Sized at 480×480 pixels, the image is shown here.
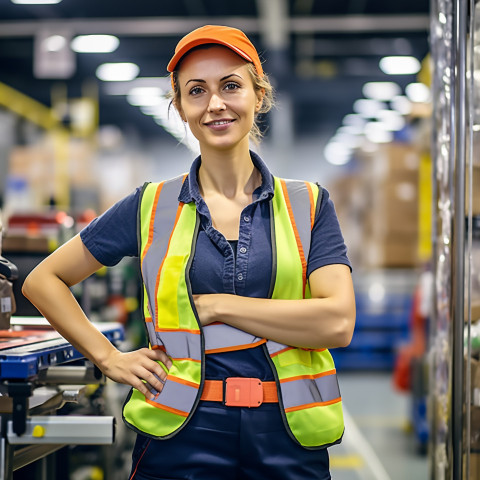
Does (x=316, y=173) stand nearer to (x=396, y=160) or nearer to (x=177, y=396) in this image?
(x=396, y=160)

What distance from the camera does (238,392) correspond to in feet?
5.37

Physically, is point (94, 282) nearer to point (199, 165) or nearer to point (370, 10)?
point (199, 165)

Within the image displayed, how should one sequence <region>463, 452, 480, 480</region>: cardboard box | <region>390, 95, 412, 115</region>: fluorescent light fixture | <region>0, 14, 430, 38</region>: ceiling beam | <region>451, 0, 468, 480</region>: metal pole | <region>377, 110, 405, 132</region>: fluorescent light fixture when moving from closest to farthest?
<region>451, 0, 468, 480</region>: metal pole, <region>463, 452, 480, 480</region>: cardboard box, <region>0, 14, 430, 38</region>: ceiling beam, <region>390, 95, 412, 115</region>: fluorescent light fixture, <region>377, 110, 405, 132</region>: fluorescent light fixture

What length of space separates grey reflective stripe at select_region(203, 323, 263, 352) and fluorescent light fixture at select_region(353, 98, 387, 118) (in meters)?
13.4

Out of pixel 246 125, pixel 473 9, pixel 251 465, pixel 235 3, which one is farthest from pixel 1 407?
pixel 235 3

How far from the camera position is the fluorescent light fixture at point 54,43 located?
8.84 meters

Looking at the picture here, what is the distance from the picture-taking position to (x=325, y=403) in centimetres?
173

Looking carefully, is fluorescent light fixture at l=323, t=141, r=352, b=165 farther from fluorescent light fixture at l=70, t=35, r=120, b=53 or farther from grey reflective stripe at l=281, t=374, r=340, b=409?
grey reflective stripe at l=281, t=374, r=340, b=409

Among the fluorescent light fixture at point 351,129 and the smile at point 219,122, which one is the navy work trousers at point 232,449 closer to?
the smile at point 219,122

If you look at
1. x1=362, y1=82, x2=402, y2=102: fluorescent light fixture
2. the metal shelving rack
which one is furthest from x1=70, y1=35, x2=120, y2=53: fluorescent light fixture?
the metal shelving rack

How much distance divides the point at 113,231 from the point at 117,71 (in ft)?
→ 35.2

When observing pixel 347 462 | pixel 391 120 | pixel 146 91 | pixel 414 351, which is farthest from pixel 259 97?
pixel 391 120

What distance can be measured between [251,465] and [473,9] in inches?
60.0

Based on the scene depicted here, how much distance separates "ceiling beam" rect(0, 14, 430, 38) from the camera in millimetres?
9516
